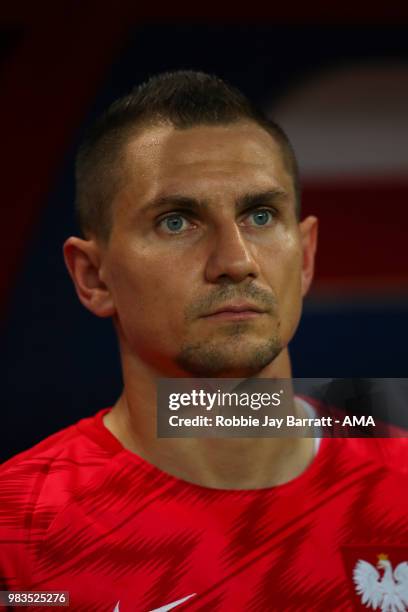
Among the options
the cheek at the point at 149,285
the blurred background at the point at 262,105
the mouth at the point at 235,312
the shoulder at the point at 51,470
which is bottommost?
the shoulder at the point at 51,470

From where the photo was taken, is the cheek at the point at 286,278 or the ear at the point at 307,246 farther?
the ear at the point at 307,246

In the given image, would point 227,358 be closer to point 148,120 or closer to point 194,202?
point 194,202

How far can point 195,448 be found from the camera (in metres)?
1.07

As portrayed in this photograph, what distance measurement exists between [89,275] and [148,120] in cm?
22

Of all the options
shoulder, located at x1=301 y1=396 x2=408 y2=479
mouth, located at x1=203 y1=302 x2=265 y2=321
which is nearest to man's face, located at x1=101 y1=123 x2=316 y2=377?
mouth, located at x1=203 y1=302 x2=265 y2=321

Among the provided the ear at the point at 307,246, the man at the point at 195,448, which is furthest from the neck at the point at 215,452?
the ear at the point at 307,246

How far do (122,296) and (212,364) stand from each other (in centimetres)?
15

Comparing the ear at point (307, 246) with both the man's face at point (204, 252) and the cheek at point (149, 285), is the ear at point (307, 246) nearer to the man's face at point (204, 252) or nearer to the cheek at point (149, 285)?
the man's face at point (204, 252)

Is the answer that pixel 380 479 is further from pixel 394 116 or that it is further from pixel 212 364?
pixel 394 116

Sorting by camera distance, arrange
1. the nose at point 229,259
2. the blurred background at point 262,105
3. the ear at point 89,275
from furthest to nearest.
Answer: the blurred background at point 262,105, the ear at point 89,275, the nose at point 229,259

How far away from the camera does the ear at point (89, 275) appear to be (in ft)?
3.57

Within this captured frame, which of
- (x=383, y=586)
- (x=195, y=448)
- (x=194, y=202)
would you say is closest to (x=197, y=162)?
(x=194, y=202)

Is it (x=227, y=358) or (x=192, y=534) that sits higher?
(x=227, y=358)

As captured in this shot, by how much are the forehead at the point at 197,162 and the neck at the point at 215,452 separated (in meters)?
0.23
